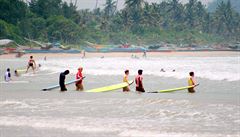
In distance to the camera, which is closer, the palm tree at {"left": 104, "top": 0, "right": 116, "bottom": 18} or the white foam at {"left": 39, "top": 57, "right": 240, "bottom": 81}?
the white foam at {"left": 39, "top": 57, "right": 240, "bottom": 81}

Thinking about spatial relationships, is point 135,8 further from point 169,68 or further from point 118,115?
point 118,115

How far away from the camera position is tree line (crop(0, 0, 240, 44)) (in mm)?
70188

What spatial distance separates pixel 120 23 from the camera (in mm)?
93500

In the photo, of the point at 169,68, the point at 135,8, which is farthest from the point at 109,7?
the point at 169,68

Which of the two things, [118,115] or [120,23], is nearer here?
[118,115]

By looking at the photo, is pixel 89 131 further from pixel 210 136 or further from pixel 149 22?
pixel 149 22

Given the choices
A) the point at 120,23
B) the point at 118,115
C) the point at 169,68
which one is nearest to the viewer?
the point at 118,115

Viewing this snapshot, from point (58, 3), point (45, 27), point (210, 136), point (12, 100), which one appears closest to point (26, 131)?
point (210, 136)

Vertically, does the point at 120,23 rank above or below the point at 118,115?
above

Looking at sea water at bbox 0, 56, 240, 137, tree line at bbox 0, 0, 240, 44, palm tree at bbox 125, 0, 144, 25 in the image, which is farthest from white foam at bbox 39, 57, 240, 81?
palm tree at bbox 125, 0, 144, 25

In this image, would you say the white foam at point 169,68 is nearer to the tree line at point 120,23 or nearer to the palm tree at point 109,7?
the tree line at point 120,23

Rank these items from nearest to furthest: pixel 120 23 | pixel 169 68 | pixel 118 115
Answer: pixel 118 115
pixel 169 68
pixel 120 23

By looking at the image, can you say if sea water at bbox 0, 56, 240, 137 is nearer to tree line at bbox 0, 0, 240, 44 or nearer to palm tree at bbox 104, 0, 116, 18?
tree line at bbox 0, 0, 240, 44

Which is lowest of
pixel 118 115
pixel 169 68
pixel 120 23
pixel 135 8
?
pixel 169 68
